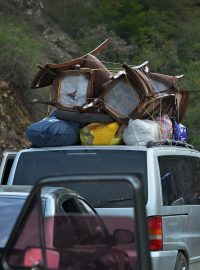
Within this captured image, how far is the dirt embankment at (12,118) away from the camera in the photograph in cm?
1884

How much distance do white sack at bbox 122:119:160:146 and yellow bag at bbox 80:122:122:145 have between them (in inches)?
5.2

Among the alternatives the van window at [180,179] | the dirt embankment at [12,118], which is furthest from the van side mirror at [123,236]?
the dirt embankment at [12,118]

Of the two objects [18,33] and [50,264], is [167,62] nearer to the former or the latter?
[18,33]

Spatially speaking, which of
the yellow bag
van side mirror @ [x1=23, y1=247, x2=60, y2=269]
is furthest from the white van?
van side mirror @ [x1=23, y1=247, x2=60, y2=269]

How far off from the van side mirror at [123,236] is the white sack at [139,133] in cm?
467

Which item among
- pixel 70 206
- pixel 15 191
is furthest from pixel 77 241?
pixel 15 191

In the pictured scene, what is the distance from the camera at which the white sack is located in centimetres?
923

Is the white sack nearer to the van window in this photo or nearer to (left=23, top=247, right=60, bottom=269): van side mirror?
the van window

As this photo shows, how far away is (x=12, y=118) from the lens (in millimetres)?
19625

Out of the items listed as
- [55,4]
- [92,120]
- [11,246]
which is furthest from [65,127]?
[55,4]

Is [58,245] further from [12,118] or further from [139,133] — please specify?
[12,118]

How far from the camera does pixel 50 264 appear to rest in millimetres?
4332

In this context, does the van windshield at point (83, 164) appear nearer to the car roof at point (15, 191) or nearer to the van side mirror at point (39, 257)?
the car roof at point (15, 191)

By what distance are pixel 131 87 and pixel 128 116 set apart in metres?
0.41
